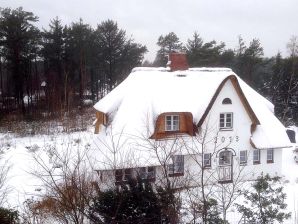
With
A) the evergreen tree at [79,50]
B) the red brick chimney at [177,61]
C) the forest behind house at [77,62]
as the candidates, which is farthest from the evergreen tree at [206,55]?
the red brick chimney at [177,61]

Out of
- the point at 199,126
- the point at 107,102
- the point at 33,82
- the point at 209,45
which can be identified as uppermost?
the point at 209,45

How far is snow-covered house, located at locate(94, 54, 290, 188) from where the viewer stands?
18.1m

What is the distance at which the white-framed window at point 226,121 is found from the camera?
19.3 metres

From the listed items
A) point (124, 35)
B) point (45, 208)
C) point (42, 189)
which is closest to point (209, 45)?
point (124, 35)

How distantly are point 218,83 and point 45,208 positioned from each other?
10.4 m

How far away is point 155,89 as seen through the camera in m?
19.8

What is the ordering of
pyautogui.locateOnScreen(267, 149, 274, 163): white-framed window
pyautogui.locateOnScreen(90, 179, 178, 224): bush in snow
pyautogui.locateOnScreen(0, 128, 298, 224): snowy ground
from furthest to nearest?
1. pyautogui.locateOnScreen(267, 149, 274, 163): white-framed window
2. pyautogui.locateOnScreen(0, 128, 298, 224): snowy ground
3. pyautogui.locateOnScreen(90, 179, 178, 224): bush in snow

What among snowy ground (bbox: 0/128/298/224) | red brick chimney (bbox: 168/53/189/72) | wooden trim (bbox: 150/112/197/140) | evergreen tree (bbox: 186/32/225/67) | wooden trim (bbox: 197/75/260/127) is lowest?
snowy ground (bbox: 0/128/298/224)

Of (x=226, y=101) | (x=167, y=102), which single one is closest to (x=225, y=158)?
(x=226, y=101)

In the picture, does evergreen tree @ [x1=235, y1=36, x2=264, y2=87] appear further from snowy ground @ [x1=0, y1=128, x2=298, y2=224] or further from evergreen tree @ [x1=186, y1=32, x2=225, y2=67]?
snowy ground @ [x1=0, y1=128, x2=298, y2=224]

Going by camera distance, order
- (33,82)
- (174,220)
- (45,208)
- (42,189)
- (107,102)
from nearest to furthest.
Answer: (174,220) < (45,208) < (42,189) < (107,102) < (33,82)

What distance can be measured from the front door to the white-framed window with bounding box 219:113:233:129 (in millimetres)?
1289

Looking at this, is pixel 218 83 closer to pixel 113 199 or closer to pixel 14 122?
pixel 113 199

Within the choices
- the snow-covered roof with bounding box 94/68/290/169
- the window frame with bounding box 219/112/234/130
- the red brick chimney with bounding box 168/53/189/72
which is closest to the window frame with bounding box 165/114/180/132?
the snow-covered roof with bounding box 94/68/290/169
